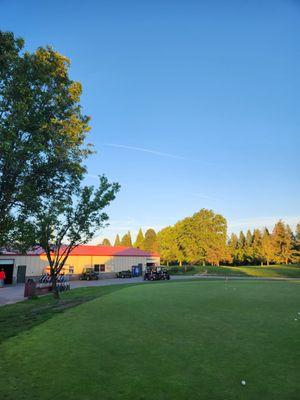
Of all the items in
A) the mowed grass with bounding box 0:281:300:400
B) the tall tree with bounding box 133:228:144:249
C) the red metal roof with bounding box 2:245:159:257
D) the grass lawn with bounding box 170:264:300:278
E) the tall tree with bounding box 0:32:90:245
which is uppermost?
the tall tree with bounding box 133:228:144:249

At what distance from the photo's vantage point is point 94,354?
7035mm

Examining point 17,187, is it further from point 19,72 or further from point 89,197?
point 89,197

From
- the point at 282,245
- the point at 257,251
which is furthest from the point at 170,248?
the point at 282,245

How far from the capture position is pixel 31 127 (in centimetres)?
1281

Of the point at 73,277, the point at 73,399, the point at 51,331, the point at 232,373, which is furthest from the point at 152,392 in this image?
the point at 73,277

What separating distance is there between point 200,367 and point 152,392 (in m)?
1.37

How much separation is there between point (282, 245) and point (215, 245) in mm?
16200

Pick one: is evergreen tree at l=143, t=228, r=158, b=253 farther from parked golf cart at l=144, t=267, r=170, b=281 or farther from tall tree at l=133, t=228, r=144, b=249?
parked golf cart at l=144, t=267, r=170, b=281

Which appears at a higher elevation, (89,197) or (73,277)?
(89,197)

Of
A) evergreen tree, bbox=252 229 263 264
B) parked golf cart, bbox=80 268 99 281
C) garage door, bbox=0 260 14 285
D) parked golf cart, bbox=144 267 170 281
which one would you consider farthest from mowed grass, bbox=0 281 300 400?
evergreen tree, bbox=252 229 263 264

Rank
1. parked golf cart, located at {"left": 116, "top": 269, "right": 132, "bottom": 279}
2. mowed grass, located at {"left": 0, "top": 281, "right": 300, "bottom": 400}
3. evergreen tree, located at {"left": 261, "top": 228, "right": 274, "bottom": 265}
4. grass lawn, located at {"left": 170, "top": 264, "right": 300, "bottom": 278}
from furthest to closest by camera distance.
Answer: evergreen tree, located at {"left": 261, "top": 228, "right": 274, "bottom": 265} → parked golf cart, located at {"left": 116, "top": 269, "right": 132, "bottom": 279} → grass lawn, located at {"left": 170, "top": 264, "right": 300, "bottom": 278} → mowed grass, located at {"left": 0, "top": 281, "right": 300, "bottom": 400}

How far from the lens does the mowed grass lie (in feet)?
16.6

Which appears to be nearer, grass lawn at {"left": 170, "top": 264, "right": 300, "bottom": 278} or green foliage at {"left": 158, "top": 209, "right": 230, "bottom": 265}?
grass lawn at {"left": 170, "top": 264, "right": 300, "bottom": 278}

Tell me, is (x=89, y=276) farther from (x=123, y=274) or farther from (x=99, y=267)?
(x=123, y=274)
